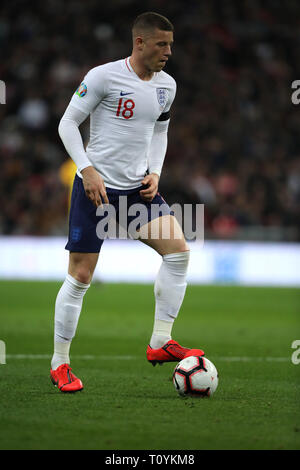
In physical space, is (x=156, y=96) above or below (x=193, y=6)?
below

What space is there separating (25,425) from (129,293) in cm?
1013

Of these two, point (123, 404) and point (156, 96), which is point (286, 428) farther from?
point (156, 96)

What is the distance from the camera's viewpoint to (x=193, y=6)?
21453 millimetres

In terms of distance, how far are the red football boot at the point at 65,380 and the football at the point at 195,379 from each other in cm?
59

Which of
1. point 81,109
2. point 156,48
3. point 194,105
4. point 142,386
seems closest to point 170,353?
point 142,386

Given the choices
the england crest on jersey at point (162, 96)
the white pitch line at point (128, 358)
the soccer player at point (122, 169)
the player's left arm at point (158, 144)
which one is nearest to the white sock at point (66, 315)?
the soccer player at point (122, 169)

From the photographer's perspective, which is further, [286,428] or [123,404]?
[123,404]

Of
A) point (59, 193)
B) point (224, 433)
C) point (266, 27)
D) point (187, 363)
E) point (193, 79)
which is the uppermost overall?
point (266, 27)

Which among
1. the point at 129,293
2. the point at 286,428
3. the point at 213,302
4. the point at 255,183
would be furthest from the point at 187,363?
the point at 255,183

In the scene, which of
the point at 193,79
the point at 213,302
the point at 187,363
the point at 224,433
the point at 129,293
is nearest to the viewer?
the point at 224,433

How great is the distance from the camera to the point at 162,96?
17.5 ft

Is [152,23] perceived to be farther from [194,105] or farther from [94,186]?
[194,105]

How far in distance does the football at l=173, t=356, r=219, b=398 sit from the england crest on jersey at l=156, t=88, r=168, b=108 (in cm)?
160

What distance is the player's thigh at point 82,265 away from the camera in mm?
5152
